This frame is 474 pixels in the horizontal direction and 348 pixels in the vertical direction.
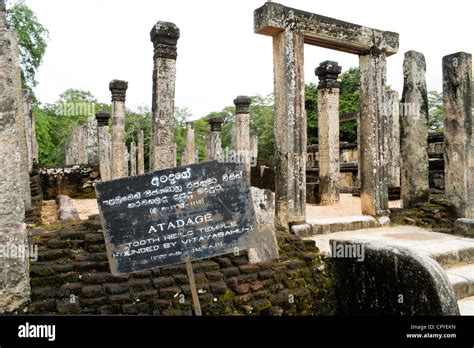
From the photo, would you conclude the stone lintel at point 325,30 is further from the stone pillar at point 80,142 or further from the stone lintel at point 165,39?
the stone pillar at point 80,142

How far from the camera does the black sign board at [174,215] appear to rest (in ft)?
9.23

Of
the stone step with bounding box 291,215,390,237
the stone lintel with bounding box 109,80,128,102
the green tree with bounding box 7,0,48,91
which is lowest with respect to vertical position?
the stone step with bounding box 291,215,390,237

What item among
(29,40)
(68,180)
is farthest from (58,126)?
(68,180)

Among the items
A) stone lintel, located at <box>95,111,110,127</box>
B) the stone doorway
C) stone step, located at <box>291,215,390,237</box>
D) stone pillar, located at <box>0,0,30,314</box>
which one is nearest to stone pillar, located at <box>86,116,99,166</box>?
stone lintel, located at <box>95,111,110,127</box>

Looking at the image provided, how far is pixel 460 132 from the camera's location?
6.89 metres

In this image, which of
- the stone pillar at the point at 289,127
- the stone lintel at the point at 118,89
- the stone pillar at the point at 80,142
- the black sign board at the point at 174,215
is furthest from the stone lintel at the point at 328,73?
the stone pillar at the point at 80,142

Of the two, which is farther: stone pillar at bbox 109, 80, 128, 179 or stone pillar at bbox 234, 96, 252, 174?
stone pillar at bbox 234, 96, 252, 174

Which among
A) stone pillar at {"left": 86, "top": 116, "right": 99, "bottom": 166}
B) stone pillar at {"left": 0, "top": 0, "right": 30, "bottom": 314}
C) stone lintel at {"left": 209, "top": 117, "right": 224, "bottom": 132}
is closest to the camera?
stone pillar at {"left": 0, "top": 0, "right": 30, "bottom": 314}

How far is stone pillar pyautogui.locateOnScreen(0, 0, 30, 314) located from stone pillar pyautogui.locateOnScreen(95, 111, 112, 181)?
10136 mm

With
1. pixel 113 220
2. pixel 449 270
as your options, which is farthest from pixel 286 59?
pixel 113 220

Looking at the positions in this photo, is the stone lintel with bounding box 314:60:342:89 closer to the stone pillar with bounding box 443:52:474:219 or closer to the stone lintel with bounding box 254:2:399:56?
the stone lintel with bounding box 254:2:399:56

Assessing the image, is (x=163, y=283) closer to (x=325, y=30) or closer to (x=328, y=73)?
(x=325, y=30)

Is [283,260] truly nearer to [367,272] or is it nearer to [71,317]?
[367,272]

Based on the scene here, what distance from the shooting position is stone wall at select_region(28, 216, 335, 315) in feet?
11.0
